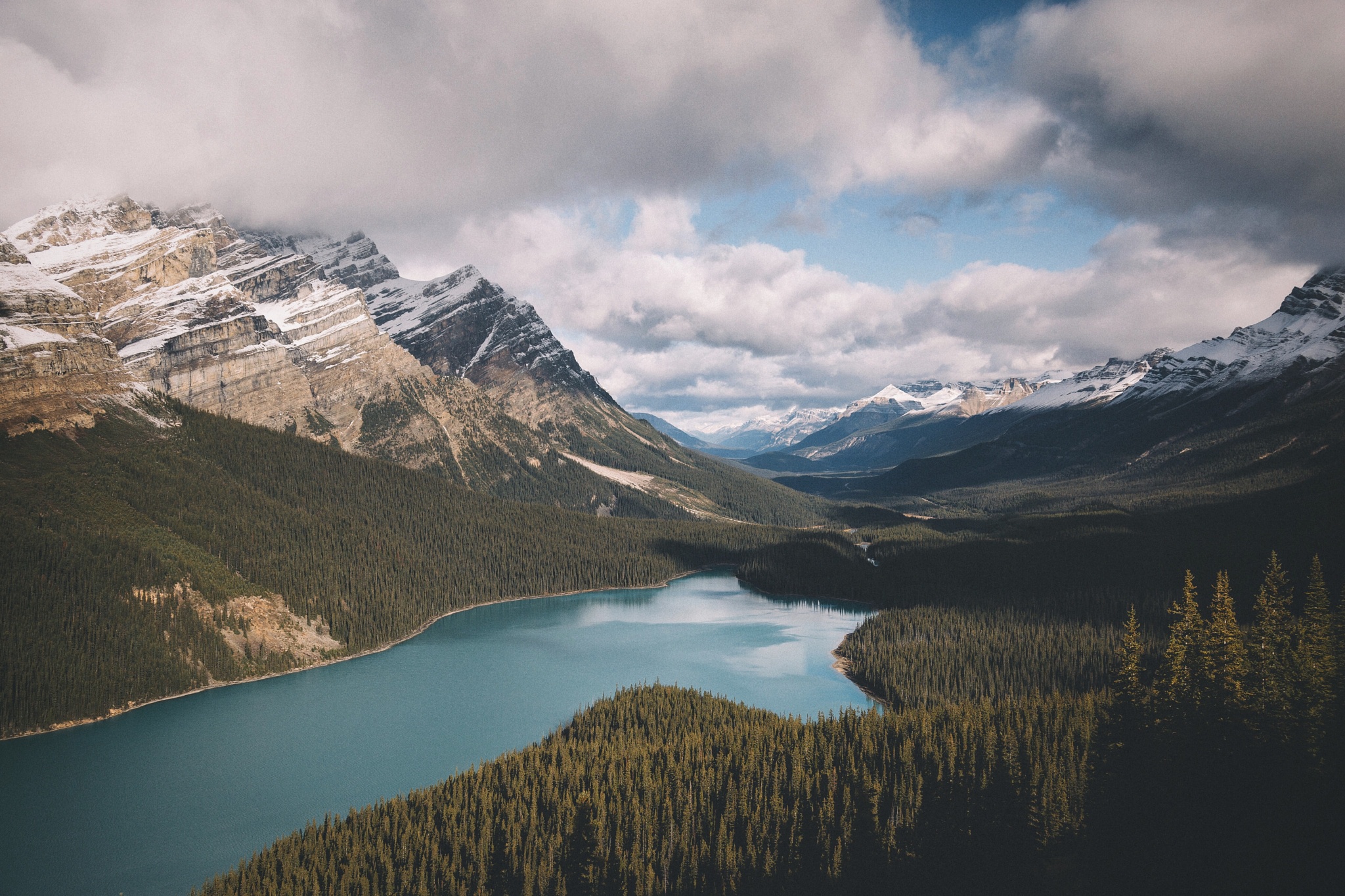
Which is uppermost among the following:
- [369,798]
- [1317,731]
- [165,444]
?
[165,444]

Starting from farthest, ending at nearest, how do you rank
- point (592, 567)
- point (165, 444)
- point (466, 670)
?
1. point (592, 567)
2. point (165, 444)
3. point (466, 670)

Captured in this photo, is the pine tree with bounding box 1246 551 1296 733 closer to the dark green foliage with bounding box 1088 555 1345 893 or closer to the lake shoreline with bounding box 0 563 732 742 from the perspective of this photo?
the dark green foliage with bounding box 1088 555 1345 893

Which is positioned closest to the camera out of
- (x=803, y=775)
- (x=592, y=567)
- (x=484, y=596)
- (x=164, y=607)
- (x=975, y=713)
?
(x=803, y=775)

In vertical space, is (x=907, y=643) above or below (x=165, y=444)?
below

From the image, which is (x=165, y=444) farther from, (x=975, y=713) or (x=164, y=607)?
(x=975, y=713)

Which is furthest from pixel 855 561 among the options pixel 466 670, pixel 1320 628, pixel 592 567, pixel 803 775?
pixel 1320 628

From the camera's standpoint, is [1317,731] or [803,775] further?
[803,775]

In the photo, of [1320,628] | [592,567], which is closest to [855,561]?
[592,567]

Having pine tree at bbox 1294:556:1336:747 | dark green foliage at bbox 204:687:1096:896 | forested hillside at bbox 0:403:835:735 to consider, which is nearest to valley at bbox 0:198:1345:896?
pine tree at bbox 1294:556:1336:747
